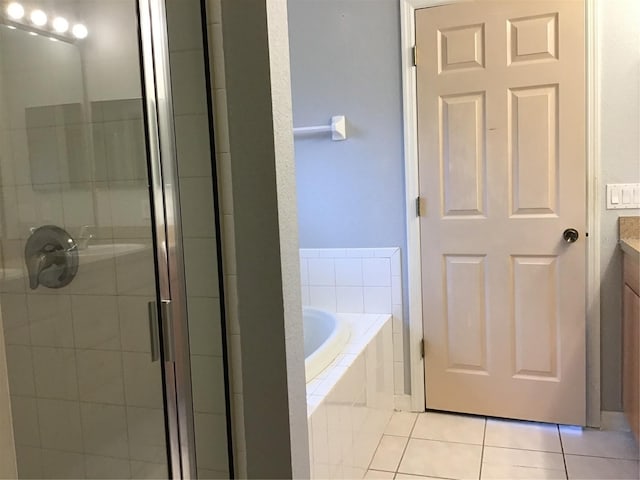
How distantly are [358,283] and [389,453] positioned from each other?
33.8 inches

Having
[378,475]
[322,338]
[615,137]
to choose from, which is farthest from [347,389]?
[615,137]

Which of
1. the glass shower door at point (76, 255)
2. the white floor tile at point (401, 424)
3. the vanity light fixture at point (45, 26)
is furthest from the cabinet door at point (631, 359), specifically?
the vanity light fixture at point (45, 26)

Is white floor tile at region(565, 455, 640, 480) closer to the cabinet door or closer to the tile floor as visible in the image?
the tile floor

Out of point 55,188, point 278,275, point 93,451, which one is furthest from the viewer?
point 93,451

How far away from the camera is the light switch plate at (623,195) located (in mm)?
2430

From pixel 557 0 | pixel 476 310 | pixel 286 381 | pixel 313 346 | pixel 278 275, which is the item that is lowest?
pixel 313 346

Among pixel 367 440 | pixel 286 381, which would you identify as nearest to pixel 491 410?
pixel 367 440

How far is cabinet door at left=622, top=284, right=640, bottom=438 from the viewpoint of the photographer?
219cm

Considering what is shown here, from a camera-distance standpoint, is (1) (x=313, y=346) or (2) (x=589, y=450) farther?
(1) (x=313, y=346)

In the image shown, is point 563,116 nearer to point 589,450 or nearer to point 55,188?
point 589,450

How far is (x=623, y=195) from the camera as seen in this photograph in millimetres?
2443

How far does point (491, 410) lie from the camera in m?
2.73

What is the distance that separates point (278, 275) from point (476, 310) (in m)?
1.75

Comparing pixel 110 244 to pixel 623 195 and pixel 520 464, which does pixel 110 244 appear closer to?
pixel 520 464
